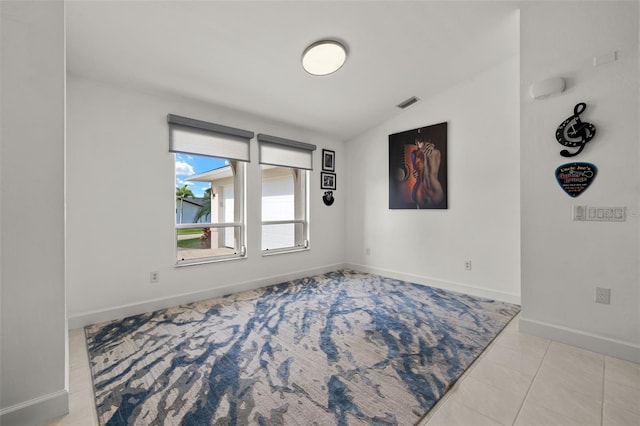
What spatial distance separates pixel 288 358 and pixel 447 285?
264 centimetres

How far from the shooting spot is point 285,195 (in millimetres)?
4613

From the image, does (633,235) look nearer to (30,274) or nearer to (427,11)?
(427,11)

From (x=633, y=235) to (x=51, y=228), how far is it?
12.4 feet

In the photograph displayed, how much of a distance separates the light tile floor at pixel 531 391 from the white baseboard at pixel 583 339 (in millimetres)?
56

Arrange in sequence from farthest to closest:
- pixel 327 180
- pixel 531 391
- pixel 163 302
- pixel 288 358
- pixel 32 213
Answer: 1. pixel 327 180
2. pixel 163 302
3. pixel 288 358
4. pixel 531 391
5. pixel 32 213

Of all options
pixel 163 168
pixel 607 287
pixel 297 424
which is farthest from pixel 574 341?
pixel 163 168

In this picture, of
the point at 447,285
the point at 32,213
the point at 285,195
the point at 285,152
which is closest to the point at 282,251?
the point at 285,195

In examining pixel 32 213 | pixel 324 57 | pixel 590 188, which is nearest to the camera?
pixel 32 213


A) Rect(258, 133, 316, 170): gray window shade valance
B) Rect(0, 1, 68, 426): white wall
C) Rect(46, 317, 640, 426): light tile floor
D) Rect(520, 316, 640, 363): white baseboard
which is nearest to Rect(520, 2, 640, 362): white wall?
Rect(520, 316, 640, 363): white baseboard

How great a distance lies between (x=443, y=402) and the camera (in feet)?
5.24

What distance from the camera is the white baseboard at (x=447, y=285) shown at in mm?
3287

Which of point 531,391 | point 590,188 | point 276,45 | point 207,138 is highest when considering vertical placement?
point 276,45

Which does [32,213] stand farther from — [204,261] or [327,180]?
[327,180]

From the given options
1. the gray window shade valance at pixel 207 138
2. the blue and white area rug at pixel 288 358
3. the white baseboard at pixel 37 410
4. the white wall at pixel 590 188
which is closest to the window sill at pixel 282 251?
the blue and white area rug at pixel 288 358
